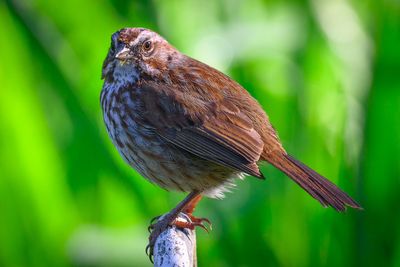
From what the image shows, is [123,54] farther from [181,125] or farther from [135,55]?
[181,125]

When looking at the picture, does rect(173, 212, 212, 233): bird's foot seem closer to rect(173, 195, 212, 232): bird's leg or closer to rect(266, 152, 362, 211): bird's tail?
rect(173, 195, 212, 232): bird's leg

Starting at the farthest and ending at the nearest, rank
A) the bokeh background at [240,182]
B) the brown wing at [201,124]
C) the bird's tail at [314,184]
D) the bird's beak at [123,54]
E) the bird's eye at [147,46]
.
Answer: the bokeh background at [240,182] → the bird's eye at [147,46] → the bird's beak at [123,54] → the brown wing at [201,124] → the bird's tail at [314,184]

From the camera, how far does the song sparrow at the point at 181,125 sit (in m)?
5.98

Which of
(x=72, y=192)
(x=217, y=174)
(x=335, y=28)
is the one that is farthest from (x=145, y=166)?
(x=335, y=28)

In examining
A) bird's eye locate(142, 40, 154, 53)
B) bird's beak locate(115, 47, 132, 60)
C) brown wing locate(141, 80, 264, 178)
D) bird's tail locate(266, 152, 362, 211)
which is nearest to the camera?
bird's tail locate(266, 152, 362, 211)

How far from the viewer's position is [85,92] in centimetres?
710

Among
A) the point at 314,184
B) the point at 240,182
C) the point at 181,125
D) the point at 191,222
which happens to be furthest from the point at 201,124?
the point at 240,182

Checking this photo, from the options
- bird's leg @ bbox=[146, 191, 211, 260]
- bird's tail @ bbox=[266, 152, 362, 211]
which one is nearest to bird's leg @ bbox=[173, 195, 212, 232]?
bird's leg @ bbox=[146, 191, 211, 260]

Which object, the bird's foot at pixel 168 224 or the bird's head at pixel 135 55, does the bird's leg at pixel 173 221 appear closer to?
the bird's foot at pixel 168 224

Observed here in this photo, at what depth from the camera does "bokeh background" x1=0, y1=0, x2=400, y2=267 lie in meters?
6.77

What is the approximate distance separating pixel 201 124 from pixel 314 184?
61 centimetres

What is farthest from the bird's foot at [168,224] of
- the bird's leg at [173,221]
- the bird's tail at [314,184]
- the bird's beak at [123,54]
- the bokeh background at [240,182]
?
the bird's beak at [123,54]

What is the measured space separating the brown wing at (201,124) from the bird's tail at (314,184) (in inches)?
5.5

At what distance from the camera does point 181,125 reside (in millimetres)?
6016
